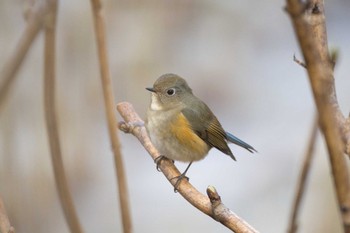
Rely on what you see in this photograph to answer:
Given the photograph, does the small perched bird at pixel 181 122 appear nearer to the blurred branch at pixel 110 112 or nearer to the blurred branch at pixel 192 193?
the blurred branch at pixel 192 193

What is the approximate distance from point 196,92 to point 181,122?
1910 mm

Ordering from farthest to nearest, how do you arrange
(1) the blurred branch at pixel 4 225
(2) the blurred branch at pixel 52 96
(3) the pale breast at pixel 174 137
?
(3) the pale breast at pixel 174 137 → (1) the blurred branch at pixel 4 225 → (2) the blurred branch at pixel 52 96

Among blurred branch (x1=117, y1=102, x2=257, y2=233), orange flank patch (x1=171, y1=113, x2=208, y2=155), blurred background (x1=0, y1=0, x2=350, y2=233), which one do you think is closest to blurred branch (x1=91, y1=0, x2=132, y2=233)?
blurred branch (x1=117, y1=102, x2=257, y2=233)

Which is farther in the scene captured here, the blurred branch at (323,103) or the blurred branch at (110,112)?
the blurred branch at (110,112)

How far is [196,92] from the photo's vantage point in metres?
4.24

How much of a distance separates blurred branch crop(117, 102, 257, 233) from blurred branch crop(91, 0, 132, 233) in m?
0.34

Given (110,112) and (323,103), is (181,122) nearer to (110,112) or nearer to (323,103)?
(110,112)

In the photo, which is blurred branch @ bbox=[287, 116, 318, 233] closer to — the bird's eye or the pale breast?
the pale breast

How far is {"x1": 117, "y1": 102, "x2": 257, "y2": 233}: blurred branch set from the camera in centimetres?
116

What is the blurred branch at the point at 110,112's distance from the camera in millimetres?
809

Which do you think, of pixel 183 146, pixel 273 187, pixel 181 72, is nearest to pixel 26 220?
pixel 183 146

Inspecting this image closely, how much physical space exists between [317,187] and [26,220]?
5.34 ft

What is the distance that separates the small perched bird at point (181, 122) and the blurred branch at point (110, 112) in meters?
1.32

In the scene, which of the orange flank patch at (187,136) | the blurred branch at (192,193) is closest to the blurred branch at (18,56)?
the blurred branch at (192,193)
